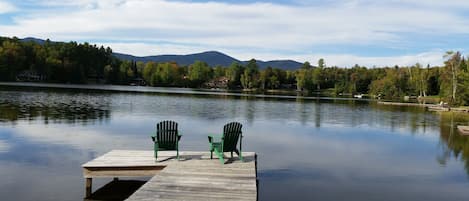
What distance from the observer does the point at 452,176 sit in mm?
15633

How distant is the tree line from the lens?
384 feet

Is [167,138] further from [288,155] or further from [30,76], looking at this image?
[30,76]

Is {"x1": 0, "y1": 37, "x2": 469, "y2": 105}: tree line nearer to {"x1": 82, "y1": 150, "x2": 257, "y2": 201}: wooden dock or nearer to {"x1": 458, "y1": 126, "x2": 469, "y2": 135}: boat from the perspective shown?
{"x1": 458, "y1": 126, "x2": 469, "y2": 135}: boat

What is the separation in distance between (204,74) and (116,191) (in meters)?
166

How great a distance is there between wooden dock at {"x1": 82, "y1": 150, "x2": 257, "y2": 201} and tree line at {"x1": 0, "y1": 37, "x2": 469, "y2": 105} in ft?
221

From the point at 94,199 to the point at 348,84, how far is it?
5578 inches

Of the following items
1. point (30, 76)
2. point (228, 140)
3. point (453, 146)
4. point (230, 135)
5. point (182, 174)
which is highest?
point (30, 76)

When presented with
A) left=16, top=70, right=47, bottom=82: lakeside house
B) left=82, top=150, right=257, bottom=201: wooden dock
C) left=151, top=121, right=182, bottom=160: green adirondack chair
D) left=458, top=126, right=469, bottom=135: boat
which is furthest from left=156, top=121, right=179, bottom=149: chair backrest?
left=16, top=70, right=47, bottom=82: lakeside house

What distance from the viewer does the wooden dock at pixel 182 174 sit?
30.9 ft

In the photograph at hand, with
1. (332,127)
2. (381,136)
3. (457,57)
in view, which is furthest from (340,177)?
(457,57)

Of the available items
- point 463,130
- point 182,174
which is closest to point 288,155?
point 182,174

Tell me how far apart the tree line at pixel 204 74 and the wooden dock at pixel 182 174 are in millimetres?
67239

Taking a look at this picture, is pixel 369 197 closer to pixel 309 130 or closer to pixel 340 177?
pixel 340 177

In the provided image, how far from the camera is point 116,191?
40.6 feet
